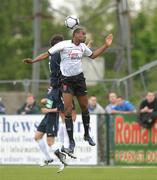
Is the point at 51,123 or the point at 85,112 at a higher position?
the point at 85,112

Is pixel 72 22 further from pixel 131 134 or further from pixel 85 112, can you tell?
pixel 131 134

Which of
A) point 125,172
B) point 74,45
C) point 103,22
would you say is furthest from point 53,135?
point 103,22

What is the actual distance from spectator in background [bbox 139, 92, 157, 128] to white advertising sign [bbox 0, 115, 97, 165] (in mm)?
1343

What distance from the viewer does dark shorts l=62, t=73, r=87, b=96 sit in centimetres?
1872

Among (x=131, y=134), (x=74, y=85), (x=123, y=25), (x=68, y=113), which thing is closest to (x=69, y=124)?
(x=68, y=113)

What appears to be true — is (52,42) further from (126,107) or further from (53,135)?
(126,107)

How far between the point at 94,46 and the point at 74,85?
3629 centimetres

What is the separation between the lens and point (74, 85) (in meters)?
18.8

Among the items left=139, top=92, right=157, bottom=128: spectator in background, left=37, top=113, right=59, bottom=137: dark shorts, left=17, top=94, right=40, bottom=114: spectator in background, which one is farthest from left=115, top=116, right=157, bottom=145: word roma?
left=37, top=113, right=59, bottom=137: dark shorts

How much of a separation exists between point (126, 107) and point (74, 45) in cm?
773

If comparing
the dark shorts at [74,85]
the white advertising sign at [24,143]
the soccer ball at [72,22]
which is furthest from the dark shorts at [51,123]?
the white advertising sign at [24,143]

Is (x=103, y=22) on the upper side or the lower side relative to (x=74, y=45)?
upper

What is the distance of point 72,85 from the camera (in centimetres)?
1880

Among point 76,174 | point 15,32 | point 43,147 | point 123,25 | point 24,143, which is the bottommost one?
point 76,174
